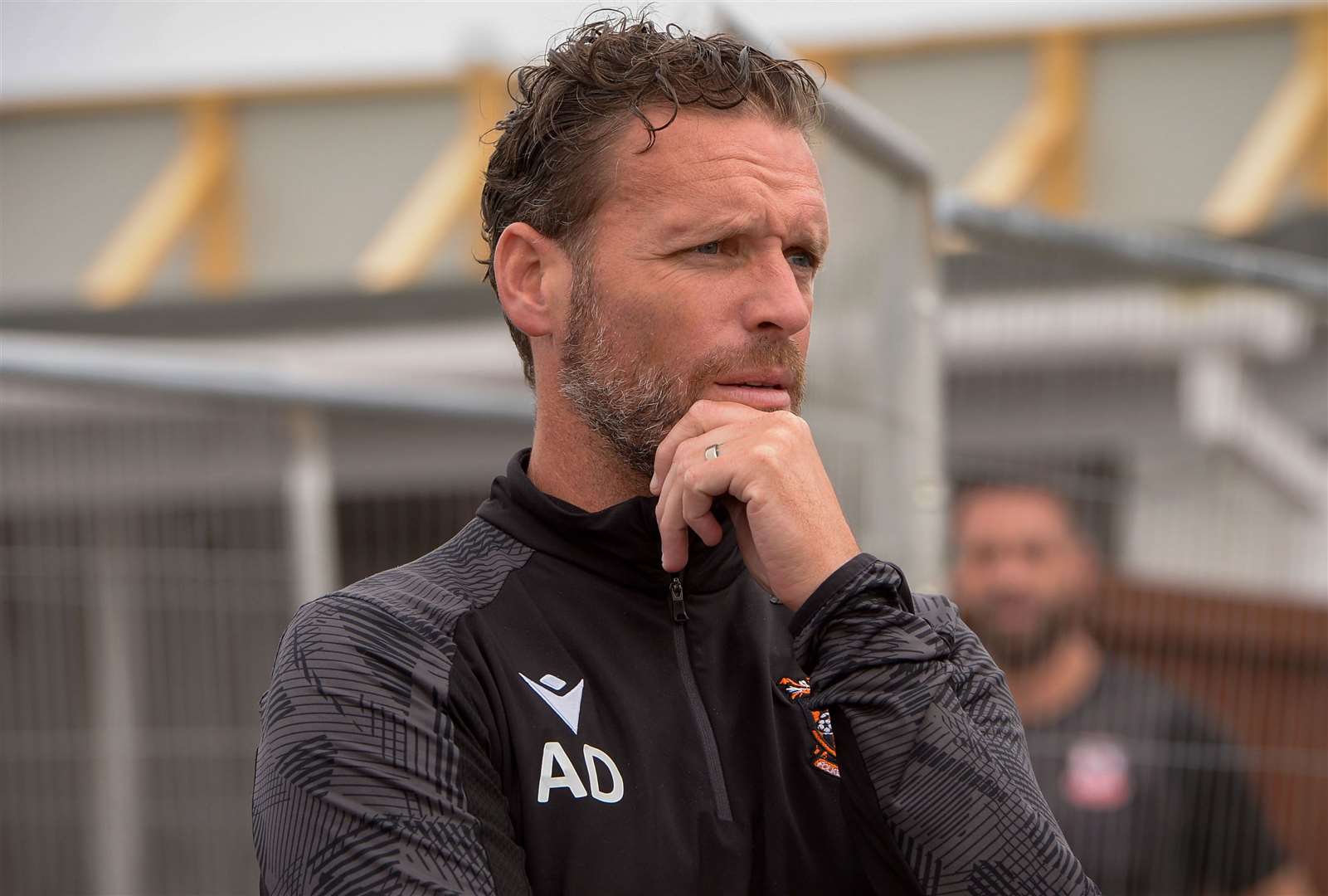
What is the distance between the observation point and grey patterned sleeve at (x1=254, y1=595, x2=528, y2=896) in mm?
1666

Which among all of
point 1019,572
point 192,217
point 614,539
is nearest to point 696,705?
point 614,539

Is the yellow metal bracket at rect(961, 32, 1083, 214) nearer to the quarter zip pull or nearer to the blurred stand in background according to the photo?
the blurred stand in background

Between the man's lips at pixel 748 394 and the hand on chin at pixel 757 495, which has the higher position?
the man's lips at pixel 748 394

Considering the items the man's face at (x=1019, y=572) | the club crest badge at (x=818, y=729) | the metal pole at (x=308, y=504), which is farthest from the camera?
the metal pole at (x=308, y=504)

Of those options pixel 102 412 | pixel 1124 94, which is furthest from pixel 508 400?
pixel 1124 94

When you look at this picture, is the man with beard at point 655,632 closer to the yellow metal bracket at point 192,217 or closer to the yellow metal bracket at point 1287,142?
the yellow metal bracket at point 1287,142

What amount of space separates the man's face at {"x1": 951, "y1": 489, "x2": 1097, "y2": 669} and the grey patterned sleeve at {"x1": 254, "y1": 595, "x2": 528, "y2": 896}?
106 inches

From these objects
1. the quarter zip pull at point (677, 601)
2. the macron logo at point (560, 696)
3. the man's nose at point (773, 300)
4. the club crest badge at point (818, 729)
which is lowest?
the club crest badge at point (818, 729)

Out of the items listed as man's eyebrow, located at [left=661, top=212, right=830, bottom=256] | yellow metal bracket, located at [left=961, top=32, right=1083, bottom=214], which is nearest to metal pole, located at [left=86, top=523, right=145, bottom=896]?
man's eyebrow, located at [left=661, top=212, right=830, bottom=256]

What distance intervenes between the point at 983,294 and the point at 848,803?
2.74m

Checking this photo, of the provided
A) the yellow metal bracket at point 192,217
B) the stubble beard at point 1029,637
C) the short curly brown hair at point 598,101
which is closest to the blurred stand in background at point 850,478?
the stubble beard at point 1029,637

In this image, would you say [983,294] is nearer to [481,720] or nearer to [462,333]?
[481,720]

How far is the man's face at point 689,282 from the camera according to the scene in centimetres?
196

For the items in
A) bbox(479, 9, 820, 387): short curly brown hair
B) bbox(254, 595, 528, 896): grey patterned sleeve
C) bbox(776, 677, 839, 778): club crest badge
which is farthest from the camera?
bbox(479, 9, 820, 387): short curly brown hair
